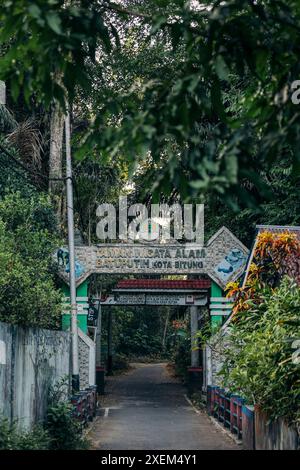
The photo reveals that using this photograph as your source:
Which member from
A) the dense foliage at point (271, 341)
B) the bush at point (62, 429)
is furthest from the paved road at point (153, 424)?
the dense foliage at point (271, 341)

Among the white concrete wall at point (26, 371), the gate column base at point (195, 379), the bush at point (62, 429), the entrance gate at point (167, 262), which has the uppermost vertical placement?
the entrance gate at point (167, 262)

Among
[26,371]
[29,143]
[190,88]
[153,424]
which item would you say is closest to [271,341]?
[26,371]

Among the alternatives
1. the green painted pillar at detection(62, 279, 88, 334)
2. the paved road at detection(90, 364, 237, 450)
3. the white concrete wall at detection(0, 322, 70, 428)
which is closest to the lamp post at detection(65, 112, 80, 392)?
the paved road at detection(90, 364, 237, 450)

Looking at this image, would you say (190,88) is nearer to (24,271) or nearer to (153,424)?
(24,271)

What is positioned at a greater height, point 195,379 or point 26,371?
point 26,371

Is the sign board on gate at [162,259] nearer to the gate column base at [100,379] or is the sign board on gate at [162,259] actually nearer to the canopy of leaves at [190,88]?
the gate column base at [100,379]

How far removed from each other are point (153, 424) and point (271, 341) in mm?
8234

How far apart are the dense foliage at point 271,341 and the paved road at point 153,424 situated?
2.21 metres

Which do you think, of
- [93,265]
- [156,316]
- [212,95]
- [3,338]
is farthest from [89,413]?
[156,316]

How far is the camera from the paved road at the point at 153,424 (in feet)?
48.3

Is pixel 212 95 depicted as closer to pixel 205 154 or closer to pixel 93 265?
pixel 205 154

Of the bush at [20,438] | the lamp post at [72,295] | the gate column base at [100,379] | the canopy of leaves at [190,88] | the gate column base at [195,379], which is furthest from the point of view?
the gate column base at [195,379]

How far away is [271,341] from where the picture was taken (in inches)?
449

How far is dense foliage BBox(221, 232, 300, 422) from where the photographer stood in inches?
413
